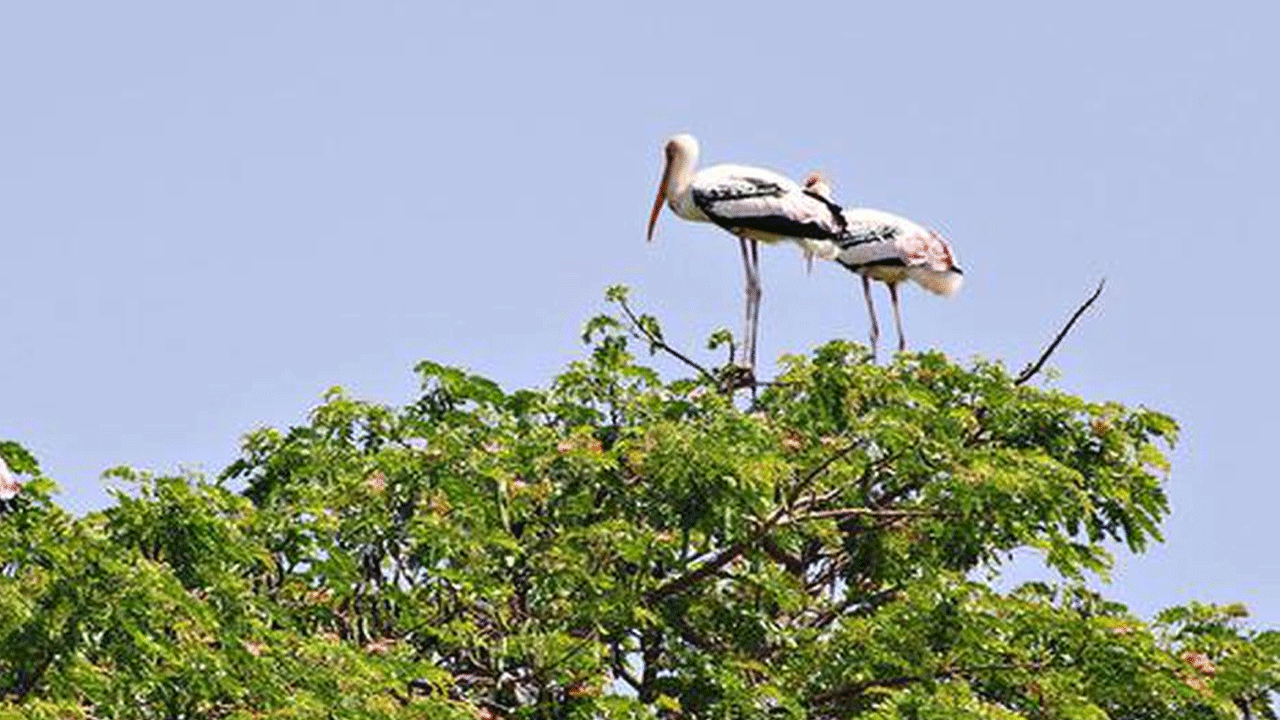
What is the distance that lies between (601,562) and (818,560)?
2.07 m

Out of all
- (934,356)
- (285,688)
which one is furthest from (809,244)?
(285,688)

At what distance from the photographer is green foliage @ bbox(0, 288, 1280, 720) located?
17.6 meters

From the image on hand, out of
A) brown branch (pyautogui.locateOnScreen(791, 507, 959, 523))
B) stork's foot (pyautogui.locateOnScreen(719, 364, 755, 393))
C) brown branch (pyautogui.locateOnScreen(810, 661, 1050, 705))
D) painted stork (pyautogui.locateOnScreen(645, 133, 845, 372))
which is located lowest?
brown branch (pyautogui.locateOnScreen(810, 661, 1050, 705))

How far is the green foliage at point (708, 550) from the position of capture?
17.6 meters

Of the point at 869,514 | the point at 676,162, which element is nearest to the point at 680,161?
the point at 676,162

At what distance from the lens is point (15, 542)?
16.4 metres

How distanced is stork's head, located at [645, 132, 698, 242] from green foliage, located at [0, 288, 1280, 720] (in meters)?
3.95

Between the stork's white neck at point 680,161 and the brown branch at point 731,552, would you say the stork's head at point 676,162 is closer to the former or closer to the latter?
the stork's white neck at point 680,161

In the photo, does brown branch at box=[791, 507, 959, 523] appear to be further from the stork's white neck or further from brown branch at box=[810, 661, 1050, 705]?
the stork's white neck

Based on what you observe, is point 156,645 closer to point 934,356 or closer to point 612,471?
point 612,471

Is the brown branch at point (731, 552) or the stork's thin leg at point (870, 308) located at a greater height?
the stork's thin leg at point (870, 308)

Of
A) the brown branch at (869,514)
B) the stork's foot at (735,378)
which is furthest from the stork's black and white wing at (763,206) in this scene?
the brown branch at (869,514)

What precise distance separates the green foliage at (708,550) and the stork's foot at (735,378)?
12.2 inches

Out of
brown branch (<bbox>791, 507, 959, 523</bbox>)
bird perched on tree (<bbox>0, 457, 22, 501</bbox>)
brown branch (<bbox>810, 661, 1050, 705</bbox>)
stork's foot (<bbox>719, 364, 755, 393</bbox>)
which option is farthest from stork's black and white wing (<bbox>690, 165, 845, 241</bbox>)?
bird perched on tree (<bbox>0, 457, 22, 501</bbox>)
